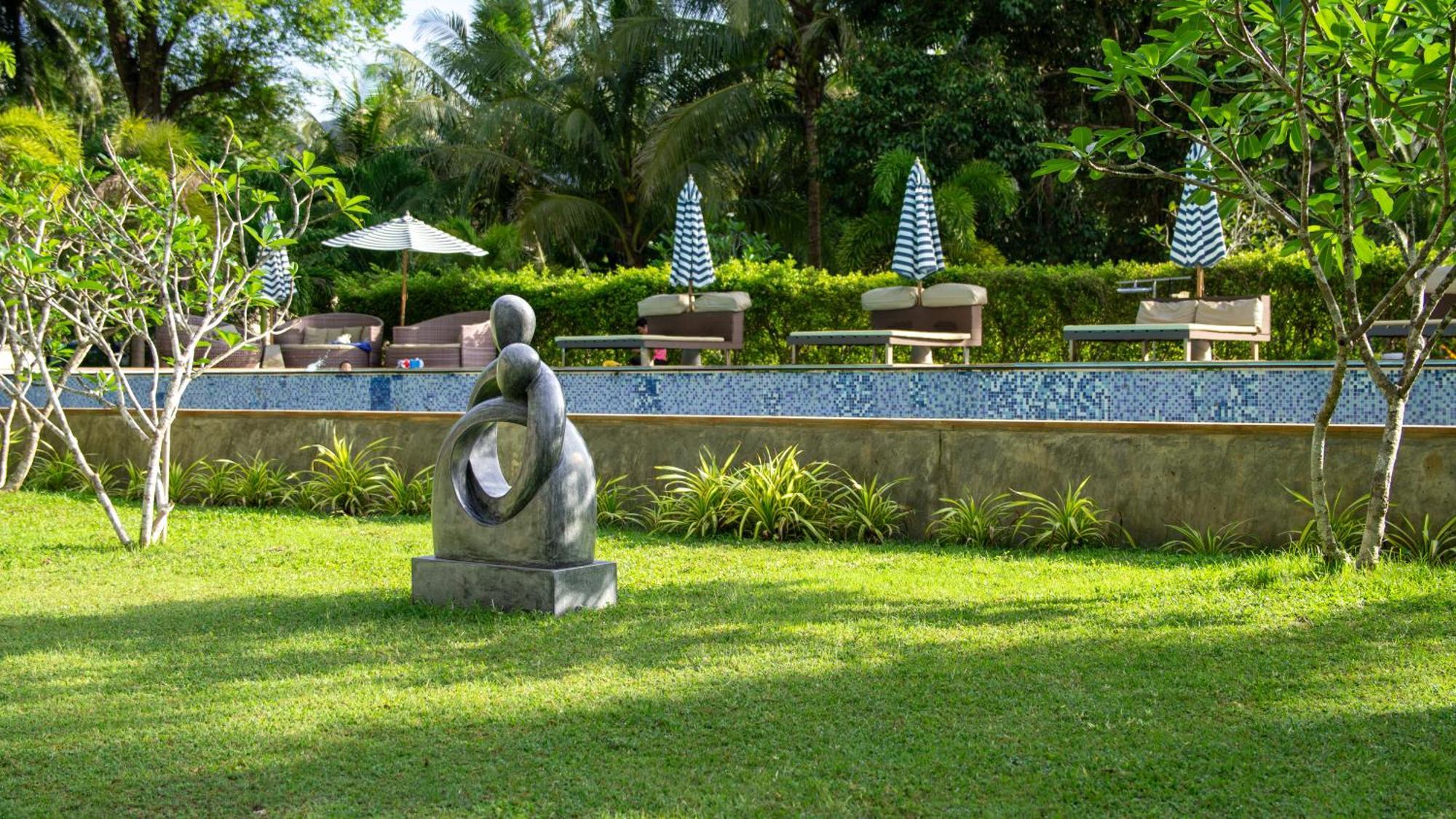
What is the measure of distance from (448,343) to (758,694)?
39.6 ft

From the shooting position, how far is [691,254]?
1384 centimetres

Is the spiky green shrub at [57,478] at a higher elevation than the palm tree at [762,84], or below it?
below

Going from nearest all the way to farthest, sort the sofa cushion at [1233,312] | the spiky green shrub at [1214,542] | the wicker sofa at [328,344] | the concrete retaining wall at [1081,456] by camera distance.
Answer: the concrete retaining wall at [1081,456] → the spiky green shrub at [1214,542] → the sofa cushion at [1233,312] → the wicker sofa at [328,344]

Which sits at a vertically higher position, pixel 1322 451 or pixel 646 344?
pixel 646 344

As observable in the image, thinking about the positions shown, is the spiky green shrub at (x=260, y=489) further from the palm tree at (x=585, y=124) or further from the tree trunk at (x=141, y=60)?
the tree trunk at (x=141, y=60)

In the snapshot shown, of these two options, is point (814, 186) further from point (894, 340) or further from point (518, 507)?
point (518, 507)

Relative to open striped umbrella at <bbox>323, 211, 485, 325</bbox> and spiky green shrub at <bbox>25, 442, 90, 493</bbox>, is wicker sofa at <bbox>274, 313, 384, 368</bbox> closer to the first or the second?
open striped umbrella at <bbox>323, 211, 485, 325</bbox>

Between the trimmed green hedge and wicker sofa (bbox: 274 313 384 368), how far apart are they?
6.33 ft

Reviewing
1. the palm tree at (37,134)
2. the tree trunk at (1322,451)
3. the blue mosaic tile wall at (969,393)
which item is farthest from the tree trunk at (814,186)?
the tree trunk at (1322,451)

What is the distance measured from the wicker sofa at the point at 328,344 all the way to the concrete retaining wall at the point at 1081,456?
5380mm

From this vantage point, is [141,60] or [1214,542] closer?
[1214,542]

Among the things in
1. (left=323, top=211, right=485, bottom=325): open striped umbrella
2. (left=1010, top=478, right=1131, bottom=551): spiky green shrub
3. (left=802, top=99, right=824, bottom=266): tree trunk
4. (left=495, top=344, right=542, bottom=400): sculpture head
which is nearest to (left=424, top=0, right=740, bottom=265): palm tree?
(left=802, top=99, right=824, bottom=266): tree trunk

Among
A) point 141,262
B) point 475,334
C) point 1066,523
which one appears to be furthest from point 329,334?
point 1066,523

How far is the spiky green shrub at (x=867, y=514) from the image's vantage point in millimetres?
8438
